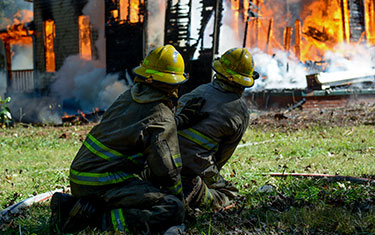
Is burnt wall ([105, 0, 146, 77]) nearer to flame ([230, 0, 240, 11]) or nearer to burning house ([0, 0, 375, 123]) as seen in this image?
burning house ([0, 0, 375, 123])

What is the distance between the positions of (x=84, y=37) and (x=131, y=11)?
10.4 ft

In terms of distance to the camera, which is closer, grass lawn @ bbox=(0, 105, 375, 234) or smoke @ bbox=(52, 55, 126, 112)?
grass lawn @ bbox=(0, 105, 375, 234)

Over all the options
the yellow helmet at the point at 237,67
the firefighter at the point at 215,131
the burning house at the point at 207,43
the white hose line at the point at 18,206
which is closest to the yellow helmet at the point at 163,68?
the firefighter at the point at 215,131

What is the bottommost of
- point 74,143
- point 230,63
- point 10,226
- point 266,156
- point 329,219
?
point 74,143

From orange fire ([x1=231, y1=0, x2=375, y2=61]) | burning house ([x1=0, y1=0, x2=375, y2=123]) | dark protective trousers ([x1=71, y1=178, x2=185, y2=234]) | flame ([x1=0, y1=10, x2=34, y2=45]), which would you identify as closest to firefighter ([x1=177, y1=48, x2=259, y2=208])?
dark protective trousers ([x1=71, y1=178, x2=185, y2=234])

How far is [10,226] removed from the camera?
3412 mm

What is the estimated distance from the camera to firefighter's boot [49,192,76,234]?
3143 millimetres

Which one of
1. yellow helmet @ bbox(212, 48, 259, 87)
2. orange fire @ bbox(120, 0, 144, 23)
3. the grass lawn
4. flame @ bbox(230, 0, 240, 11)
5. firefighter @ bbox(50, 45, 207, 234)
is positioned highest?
flame @ bbox(230, 0, 240, 11)

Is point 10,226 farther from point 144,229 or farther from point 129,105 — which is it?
point 129,105

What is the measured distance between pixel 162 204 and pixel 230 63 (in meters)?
1.57

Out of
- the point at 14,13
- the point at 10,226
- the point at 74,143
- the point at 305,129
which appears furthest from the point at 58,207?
the point at 14,13

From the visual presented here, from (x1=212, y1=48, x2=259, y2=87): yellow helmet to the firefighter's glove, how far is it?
383 mm

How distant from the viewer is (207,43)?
504 inches

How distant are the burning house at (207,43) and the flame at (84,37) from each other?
41 millimetres
